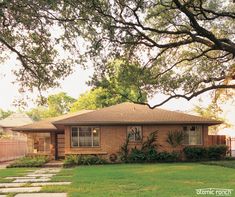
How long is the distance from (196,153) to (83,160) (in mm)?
7197

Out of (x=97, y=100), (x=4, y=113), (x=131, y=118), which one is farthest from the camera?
(x=4, y=113)

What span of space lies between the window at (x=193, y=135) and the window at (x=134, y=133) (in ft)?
10.1

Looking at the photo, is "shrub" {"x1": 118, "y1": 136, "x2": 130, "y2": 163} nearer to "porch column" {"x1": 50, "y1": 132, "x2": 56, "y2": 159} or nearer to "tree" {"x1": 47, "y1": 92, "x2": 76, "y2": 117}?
"porch column" {"x1": 50, "y1": 132, "x2": 56, "y2": 159}

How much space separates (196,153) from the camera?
29.3 metres

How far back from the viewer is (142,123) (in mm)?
29250

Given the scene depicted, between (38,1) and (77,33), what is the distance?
3069mm

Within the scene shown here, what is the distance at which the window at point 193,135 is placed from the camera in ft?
99.8

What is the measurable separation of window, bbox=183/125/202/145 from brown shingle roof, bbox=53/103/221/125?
0.68 meters

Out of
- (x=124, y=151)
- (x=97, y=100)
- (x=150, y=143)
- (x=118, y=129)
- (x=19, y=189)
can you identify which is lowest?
(x=124, y=151)

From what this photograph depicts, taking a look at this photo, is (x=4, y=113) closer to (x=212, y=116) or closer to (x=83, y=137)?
(x=212, y=116)

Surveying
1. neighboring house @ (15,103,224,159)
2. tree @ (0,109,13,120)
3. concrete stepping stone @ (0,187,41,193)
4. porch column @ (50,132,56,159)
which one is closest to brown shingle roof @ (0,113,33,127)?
porch column @ (50,132,56,159)

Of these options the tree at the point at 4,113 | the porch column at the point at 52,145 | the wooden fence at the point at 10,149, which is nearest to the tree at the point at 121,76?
the porch column at the point at 52,145

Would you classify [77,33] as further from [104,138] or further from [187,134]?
[187,134]

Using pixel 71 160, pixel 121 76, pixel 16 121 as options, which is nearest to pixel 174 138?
pixel 71 160
